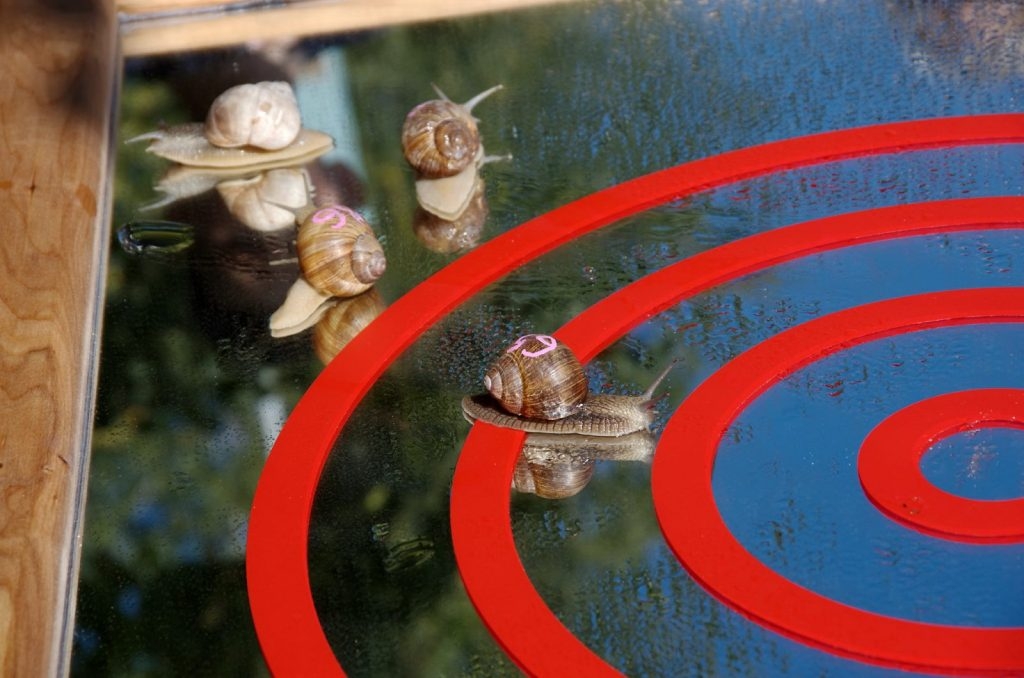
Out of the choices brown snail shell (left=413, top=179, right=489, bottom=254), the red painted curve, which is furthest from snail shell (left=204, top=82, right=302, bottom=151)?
the red painted curve

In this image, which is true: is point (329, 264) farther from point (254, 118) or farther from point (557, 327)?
point (254, 118)

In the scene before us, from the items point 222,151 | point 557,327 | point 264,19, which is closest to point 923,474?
point 557,327

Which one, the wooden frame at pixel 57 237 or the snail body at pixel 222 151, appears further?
the snail body at pixel 222 151

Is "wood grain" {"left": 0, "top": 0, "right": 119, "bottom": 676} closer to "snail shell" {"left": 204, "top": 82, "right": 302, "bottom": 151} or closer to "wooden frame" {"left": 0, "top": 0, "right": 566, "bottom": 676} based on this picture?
"wooden frame" {"left": 0, "top": 0, "right": 566, "bottom": 676}

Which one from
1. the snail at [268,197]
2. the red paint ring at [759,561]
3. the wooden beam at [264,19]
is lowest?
the red paint ring at [759,561]

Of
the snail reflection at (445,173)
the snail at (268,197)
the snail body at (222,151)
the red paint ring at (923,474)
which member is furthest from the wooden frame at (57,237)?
the red paint ring at (923,474)

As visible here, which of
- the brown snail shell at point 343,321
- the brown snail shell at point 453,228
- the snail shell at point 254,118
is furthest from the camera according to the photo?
the snail shell at point 254,118

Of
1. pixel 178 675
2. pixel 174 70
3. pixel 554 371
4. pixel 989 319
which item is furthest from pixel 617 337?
pixel 174 70

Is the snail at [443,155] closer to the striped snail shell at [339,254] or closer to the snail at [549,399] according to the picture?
the striped snail shell at [339,254]
